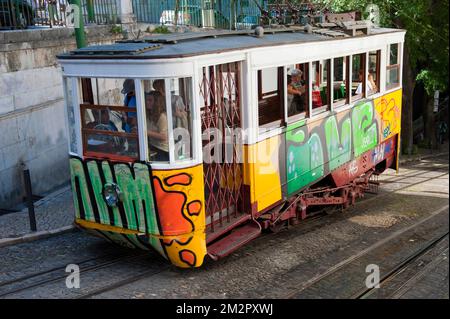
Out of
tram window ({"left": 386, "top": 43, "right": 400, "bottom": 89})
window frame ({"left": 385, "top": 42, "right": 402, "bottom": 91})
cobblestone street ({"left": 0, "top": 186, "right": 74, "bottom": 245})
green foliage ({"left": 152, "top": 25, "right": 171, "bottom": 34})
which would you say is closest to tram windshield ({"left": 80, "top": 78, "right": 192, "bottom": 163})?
cobblestone street ({"left": 0, "top": 186, "right": 74, "bottom": 245})

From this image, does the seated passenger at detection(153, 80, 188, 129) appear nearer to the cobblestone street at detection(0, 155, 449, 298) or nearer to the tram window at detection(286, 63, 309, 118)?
the cobblestone street at detection(0, 155, 449, 298)

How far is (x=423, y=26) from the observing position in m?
15.1

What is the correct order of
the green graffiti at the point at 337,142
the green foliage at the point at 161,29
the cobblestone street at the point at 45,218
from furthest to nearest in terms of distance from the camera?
the green foliage at the point at 161,29 < the green graffiti at the point at 337,142 < the cobblestone street at the point at 45,218

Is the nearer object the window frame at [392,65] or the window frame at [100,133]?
the window frame at [100,133]

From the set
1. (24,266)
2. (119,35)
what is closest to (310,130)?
(24,266)

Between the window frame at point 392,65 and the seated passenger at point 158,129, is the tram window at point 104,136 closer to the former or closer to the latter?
the seated passenger at point 158,129

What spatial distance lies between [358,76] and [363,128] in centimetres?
94

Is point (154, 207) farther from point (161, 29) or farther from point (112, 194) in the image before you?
point (161, 29)

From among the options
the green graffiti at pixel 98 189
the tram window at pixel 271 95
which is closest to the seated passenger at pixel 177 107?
the green graffiti at pixel 98 189

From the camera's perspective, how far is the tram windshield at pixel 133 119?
6.30m

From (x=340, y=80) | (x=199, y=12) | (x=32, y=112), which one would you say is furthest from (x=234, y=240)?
(x=199, y=12)

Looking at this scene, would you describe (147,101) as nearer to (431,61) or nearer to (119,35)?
(119,35)

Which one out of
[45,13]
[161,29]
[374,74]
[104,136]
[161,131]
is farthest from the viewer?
[161,29]

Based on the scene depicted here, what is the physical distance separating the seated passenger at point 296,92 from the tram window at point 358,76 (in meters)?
1.84
